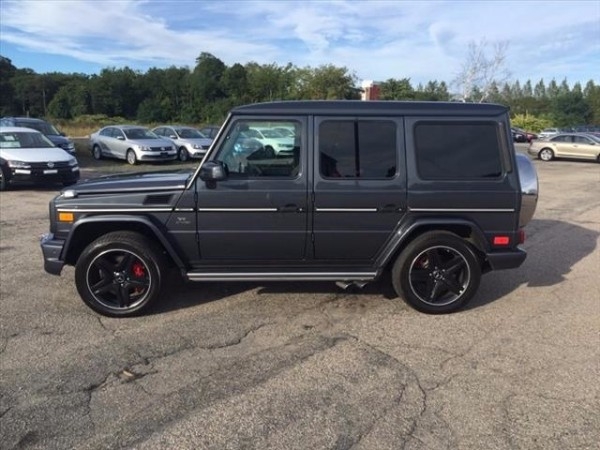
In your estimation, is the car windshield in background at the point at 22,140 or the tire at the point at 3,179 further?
the car windshield in background at the point at 22,140

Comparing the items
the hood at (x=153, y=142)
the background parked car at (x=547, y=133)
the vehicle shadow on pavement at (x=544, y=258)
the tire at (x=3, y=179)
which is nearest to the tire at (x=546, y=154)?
the background parked car at (x=547, y=133)

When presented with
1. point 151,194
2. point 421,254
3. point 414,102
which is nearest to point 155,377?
point 151,194

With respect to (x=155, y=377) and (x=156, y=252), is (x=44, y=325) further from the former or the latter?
(x=155, y=377)

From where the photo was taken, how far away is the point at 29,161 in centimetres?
1312

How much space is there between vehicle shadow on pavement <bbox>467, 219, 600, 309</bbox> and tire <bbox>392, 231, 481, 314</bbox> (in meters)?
0.38

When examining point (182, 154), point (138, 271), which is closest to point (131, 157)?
point (182, 154)

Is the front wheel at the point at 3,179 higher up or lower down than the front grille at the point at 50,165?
lower down

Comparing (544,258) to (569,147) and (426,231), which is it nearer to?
(426,231)

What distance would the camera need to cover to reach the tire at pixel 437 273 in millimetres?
4949

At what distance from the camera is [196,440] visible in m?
3.04

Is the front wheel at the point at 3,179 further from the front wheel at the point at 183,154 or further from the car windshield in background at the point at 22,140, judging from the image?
the front wheel at the point at 183,154

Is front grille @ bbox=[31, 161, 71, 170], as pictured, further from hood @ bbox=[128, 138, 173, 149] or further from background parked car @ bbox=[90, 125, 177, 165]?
hood @ bbox=[128, 138, 173, 149]

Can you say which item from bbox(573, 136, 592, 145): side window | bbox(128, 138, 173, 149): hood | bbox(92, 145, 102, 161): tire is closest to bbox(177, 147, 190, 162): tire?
bbox(128, 138, 173, 149): hood

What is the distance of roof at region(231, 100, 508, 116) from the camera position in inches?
190
